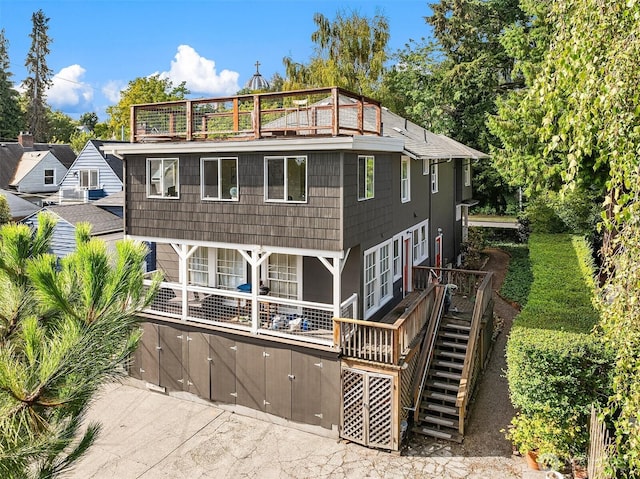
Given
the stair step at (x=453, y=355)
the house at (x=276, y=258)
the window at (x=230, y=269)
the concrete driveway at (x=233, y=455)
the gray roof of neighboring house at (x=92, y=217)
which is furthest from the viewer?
the gray roof of neighboring house at (x=92, y=217)

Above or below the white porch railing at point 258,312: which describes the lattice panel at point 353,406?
below

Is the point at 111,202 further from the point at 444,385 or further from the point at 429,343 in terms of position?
the point at 444,385

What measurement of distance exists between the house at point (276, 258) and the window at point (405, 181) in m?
0.97

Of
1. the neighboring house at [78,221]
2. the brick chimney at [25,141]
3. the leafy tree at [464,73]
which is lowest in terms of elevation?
the neighboring house at [78,221]

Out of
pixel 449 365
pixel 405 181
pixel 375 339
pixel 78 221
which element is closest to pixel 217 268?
pixel 375 339

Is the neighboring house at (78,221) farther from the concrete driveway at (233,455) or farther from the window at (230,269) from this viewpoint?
the concrete driveway at (233,455)

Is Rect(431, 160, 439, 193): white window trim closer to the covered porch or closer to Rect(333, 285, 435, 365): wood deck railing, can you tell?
the covered porch

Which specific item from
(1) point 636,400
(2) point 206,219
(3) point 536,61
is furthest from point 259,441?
(3) point 536,61

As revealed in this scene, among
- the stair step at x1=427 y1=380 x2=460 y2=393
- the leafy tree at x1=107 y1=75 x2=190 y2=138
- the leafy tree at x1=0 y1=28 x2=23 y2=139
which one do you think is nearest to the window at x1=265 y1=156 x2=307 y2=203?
the stair step at x1=427 y1=380 x2=460 y2=393

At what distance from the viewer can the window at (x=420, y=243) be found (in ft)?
57.7

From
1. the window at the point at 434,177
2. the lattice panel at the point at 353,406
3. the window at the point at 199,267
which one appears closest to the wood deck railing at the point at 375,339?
the lattice panel at the point at 353,406

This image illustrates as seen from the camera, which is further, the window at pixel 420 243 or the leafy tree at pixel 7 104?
the leafy tree at pixel 7 104

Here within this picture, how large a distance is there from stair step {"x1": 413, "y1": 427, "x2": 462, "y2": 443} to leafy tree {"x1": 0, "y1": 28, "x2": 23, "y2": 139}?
60.9 m

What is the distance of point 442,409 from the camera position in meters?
11.1
